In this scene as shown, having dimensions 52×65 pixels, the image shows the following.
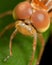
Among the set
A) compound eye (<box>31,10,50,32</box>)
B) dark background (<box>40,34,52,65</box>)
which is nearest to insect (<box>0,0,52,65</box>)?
compound eye (<box>31,10,50,32</box>)

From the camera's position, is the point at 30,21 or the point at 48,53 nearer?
the point at 30,21

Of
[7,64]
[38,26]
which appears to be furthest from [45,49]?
[7,64]

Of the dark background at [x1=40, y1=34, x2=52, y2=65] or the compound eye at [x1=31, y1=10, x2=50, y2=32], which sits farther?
the dark background at [x1=40, y1=34, x2=52, y2=65]

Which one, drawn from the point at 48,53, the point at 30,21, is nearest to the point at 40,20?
the point at 30,21

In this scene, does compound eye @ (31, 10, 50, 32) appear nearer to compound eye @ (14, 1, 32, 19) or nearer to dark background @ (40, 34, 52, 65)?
compound eye @ (14, 1, 32, 19)

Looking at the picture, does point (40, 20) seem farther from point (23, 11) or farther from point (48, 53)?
point (48, 53)

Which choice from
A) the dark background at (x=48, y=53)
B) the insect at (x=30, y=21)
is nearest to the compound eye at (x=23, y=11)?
the insect at (x=30, y=21)

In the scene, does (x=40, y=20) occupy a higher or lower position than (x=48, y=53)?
higher

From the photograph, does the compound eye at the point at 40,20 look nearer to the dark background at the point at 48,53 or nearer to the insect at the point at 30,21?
the insect at the point at 30,21

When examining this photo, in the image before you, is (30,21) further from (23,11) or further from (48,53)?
(48,53)
